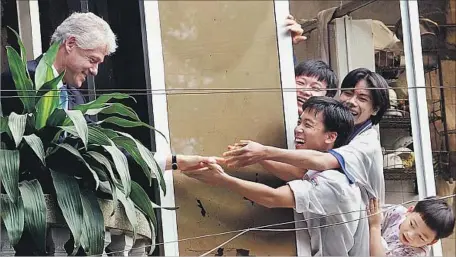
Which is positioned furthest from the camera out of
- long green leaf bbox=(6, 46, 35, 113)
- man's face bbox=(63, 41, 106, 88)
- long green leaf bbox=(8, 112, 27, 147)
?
man's face bbox=(63, 41, 106, 88)

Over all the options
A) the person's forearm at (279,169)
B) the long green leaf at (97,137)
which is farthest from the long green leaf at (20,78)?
the person's forearm at (279,169)

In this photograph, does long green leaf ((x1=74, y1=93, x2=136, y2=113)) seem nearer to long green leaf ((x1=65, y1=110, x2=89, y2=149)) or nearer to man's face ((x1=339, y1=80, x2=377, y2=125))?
long green leaf ((x1=65, y1=110, x2=89, y2=149))

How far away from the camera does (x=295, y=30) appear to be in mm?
4566

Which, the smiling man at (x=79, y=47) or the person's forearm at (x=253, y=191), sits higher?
the smiling man at (x=79, y=47)

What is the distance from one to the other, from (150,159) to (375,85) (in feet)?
3.19

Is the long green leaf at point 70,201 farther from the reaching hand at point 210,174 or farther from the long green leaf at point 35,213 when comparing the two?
the reaching hand at point 210,174

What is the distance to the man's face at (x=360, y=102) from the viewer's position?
15.0ft

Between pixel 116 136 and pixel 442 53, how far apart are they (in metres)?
1.41

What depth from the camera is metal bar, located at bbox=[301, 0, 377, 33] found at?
4.58 metres

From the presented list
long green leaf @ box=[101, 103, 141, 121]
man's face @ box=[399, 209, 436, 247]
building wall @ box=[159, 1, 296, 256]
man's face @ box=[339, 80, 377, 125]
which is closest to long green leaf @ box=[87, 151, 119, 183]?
long green leaf @ box=[101, 103, 141, 121]

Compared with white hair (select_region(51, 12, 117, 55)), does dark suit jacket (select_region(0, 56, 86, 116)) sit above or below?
below

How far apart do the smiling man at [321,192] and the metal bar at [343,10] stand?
0.91 feet

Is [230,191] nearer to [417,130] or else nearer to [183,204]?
[183,204]

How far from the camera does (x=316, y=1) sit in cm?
463
